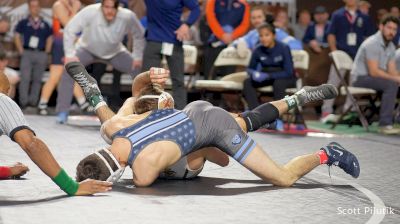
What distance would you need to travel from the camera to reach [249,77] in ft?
36.3

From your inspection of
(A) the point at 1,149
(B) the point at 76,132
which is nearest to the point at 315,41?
(B) the point at 76,132

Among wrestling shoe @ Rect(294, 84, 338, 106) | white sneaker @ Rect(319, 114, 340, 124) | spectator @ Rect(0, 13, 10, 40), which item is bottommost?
Answer: white sneaker @ Rect(319, 114, 340, 124)

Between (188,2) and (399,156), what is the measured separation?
121 inches

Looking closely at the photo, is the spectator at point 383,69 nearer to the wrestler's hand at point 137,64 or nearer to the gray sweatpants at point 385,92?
the gray sweatpants at point 385,92

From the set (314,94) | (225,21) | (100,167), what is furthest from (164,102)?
(225,21)

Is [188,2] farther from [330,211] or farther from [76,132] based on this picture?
[330,211]

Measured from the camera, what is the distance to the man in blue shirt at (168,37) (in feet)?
32.9

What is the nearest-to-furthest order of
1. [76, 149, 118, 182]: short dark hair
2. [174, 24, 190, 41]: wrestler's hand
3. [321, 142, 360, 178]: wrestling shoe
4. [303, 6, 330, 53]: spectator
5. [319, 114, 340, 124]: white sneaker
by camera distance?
[76, 149, 118, 182]: short dark hair
[321, 142, 360, 178]: wrestling shoe
[174, 24, 190, 41]: wrestler's hand
[319, 114, 340, 124]: white sneaker
[303, 6, 330, 53]: spectator

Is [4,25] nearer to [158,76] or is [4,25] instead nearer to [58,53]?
[58,53]

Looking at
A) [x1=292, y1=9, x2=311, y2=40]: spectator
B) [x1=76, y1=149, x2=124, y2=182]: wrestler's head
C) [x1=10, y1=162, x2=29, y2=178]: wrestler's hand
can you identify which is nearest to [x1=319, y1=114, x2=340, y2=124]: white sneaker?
[x1=292, y1=9, x2=311, y2=40]: spectator

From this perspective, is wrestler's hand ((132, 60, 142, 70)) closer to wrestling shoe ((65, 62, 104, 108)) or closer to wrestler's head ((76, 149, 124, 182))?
wrestling shoe ((65, 62, 104, 108))

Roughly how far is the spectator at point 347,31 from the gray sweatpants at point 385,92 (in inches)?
72.4

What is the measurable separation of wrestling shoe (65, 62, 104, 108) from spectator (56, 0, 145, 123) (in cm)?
345

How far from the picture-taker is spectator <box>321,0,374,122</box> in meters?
12.9
